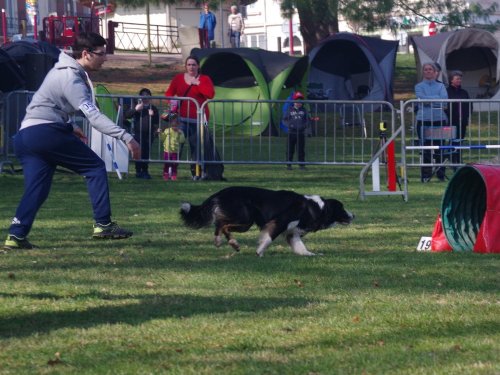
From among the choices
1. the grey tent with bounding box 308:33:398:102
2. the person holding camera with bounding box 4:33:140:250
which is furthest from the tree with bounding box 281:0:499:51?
the person holding camera with bounding box 4:33:140:250

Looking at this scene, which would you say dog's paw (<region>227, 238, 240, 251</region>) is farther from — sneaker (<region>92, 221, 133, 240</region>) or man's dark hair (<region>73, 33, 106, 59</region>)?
man's dark hair (<region>73, 33, 106, 59</region>)

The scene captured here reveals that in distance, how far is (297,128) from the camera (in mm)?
19078

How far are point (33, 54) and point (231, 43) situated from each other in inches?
975

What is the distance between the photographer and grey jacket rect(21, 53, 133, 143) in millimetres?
9203

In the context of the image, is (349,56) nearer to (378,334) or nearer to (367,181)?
(367,181)

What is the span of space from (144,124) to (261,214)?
922 centimetres

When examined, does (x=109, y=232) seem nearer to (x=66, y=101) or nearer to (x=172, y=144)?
(x=66, y=101)

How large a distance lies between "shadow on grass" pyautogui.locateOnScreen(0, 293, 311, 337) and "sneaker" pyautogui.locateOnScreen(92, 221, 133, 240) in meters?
2.72

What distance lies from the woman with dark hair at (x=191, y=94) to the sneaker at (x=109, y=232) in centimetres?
750

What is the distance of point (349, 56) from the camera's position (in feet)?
106

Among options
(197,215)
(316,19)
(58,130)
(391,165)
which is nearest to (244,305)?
(197,215)

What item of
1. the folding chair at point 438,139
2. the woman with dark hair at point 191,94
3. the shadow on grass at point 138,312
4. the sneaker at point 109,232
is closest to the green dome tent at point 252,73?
the woman with dark hair at point 191,94

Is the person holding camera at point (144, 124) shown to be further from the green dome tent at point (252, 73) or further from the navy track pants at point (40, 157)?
the navy track pants at point (40, 157)

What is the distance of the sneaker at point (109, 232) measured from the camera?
9.98 meters
